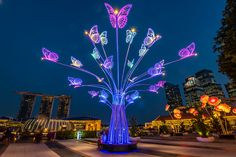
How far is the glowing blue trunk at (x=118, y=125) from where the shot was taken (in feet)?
27.8

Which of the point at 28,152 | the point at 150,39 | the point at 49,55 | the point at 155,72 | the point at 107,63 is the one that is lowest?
the point at 28,152

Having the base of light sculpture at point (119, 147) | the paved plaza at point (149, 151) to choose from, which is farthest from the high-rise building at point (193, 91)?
the base of light sculpture at point (119, 147)

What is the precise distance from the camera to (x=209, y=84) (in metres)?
96.7

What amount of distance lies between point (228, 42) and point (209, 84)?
105 m

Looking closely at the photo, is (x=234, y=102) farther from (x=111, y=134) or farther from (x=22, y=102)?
(x=22, y=102)

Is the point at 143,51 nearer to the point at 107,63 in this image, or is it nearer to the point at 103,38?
the point at 107,63

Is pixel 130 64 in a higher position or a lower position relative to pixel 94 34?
lower

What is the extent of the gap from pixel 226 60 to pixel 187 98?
11327 cm

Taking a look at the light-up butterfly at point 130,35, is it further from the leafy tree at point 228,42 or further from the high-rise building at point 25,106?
the high-rise building at point 25,106

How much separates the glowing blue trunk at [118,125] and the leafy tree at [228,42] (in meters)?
5.29

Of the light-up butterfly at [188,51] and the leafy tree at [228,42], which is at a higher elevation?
the light-up butterfly at [188,51]

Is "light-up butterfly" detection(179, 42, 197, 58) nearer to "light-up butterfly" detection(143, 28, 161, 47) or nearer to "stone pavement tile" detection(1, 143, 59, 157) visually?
"light-up butterfly" detection(143, 28, 161, 47)

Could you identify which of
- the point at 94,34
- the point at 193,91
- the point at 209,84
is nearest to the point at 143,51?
the point at 94,34

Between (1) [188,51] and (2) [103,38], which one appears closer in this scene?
(1) [188,51]
